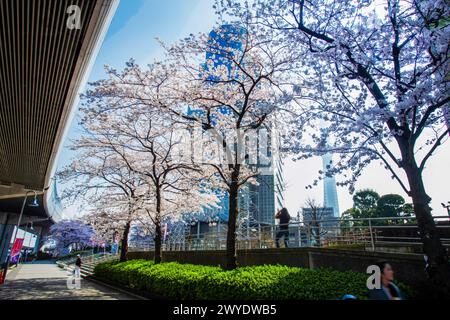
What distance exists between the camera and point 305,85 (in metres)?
9.14

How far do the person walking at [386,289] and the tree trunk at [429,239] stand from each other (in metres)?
1.43

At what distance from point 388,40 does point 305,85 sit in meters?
2.61

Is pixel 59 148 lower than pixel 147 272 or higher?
higher

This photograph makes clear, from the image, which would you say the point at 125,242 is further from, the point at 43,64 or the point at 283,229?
the point at 43,64

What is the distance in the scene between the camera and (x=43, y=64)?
9.62 metres

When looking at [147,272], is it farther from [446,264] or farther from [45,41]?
[446,264]

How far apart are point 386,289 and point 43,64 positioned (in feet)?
39.0

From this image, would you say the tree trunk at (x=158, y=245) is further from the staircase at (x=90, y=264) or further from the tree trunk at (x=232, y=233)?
the staircase at (x=90, y=264)

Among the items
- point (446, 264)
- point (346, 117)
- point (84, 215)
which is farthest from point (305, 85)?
point (84, 215)

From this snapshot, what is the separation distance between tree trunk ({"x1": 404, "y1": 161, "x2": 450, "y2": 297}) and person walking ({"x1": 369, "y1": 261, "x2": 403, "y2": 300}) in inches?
56.2

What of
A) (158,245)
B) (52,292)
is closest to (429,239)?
(158,245)

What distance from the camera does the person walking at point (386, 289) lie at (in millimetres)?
4686

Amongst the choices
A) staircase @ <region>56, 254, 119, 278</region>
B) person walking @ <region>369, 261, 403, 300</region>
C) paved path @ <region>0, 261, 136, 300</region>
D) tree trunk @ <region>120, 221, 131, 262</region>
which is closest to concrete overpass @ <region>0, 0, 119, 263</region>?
tree trunk @ <region>120, 221, 131, 262</region>

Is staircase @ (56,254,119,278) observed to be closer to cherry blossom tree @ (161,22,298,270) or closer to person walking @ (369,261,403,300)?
cherry blossom tree @ (161,22,298,270)
